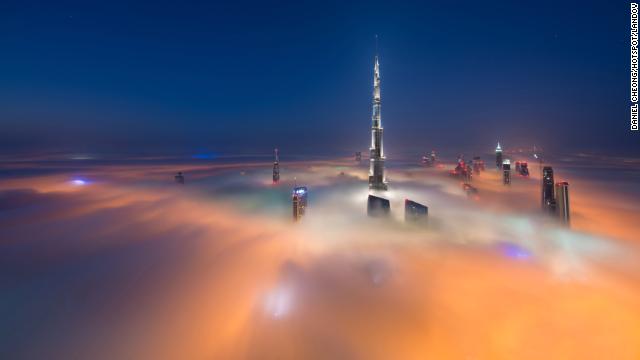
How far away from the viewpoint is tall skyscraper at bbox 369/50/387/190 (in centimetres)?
8344

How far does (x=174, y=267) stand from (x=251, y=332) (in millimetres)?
13341

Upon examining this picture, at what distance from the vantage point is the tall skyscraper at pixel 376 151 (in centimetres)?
8344

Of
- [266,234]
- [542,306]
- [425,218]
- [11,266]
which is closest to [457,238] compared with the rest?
[425,218]

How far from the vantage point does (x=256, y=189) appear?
78625 mm

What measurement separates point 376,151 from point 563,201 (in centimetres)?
5797

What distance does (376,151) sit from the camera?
317 feet

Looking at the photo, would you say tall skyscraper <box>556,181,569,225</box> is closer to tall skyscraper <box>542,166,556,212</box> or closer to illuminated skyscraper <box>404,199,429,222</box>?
tall skyscraper <box>542,166,556,212</box>

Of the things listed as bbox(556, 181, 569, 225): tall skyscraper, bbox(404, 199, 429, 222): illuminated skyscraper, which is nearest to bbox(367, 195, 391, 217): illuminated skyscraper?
bbox(404, 199, 429, 222): illuminated skyscraper

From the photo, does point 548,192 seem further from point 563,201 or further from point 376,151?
point 376,151

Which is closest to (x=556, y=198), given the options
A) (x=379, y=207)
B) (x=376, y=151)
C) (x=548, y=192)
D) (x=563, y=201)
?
(x=563, y=201)

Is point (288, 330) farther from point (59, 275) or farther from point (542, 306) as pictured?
point (59, 275)

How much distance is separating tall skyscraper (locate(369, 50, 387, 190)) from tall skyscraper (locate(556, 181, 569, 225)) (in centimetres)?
4153

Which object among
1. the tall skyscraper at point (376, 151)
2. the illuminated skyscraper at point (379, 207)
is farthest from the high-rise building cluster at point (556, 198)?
the tall skyscraper at point (376, 151)

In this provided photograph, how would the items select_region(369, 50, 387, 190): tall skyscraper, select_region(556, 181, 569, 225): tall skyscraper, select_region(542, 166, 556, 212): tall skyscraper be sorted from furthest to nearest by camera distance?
select_region(369, 50, 387, 190): tall skyscraper
select_region(542, 166, 556, 212): tall skyscraper
select_region(556, 181, 569, 225): tall skyscraper
